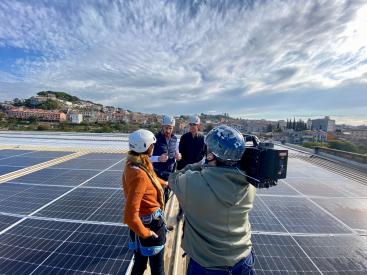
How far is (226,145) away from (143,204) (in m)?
1.34

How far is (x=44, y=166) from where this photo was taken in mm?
8469

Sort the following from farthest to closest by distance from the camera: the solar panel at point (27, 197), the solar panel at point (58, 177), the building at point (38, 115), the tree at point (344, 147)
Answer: the building at point (38, 115) < the tree at point (344, 147) < the solar panel at point (58, 177) < the solar panel at point (27, 197)

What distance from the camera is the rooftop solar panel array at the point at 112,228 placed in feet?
9.98

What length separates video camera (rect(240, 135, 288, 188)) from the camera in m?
1.69

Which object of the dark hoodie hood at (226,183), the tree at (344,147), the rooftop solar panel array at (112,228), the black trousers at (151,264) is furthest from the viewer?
the tree at (344,147)

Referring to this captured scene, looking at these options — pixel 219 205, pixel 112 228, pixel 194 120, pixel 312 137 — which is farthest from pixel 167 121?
pixel 312 137

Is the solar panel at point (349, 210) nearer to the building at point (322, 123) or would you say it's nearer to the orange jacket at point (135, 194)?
Result: the orange jacket at point (135, 194)

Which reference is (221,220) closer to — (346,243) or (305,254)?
(305,254)

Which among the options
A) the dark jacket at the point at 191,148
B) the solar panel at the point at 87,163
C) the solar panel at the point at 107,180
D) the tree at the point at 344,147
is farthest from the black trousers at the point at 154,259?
the tree at the point at 344,147

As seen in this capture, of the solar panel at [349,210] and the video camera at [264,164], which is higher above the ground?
the video camera at [264,164]

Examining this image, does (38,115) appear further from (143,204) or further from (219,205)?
(219,205)

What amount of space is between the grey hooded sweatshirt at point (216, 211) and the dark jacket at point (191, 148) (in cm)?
303

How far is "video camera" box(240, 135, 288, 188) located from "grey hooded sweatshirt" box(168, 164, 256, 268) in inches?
4.5

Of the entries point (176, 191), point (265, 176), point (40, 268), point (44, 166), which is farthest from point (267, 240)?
point (44, 166)
